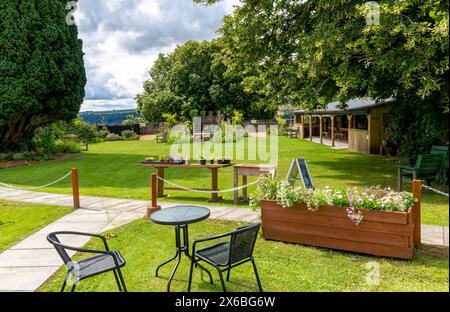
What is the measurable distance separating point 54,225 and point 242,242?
4.32m

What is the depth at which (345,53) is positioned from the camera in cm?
849

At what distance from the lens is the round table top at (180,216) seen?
386 cm

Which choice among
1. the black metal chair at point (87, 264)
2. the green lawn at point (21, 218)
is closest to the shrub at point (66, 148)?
the green lawn at point (21, 218)

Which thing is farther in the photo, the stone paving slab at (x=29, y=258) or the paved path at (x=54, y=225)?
the stone paving slab at (x=29, y=258)

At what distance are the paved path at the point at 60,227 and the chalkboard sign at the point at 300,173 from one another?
95cm

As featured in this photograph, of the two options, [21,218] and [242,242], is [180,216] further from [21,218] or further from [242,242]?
[21,218]

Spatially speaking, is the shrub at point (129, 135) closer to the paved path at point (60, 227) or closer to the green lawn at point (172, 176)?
the green lawn at point (172, 176)

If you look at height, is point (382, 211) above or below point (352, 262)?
above
